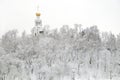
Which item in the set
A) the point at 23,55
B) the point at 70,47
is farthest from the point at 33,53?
the point at 70,47

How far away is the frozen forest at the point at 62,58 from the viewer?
3356 cm

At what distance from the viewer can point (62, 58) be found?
39.3 metres

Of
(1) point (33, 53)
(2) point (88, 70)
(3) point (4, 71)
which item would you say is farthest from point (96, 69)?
(3) point (4, 71)

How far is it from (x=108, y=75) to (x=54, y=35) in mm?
16194

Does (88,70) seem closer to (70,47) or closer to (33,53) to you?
(70,47)

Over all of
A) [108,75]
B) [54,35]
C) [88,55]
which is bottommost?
Answer: [108,75]

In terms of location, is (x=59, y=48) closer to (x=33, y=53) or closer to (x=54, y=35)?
(x=33, y=53)

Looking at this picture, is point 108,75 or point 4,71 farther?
point 108,75

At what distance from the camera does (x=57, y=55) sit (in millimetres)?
39625

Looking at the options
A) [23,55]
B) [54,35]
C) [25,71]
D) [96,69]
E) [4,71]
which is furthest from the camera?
[54,35]

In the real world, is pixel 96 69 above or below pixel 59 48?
below

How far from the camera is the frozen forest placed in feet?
110

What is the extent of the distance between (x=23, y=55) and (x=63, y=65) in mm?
7250

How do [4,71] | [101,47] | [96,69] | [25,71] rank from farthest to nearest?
[101,47], [96,69], [25,71], [4,71]
